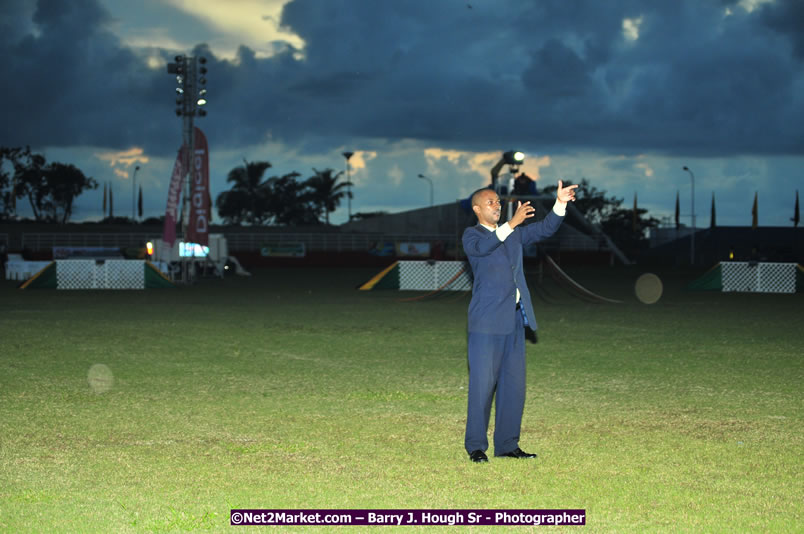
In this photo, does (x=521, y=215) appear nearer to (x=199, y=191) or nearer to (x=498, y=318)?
(x=498, y=318)

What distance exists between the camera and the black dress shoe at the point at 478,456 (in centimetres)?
567

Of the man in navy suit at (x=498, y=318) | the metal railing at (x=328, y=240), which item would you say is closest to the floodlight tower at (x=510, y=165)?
the man in navy suit at (x=498, y=318)

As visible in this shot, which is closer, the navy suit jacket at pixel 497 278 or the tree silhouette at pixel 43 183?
the navy suit jacket at pixel 497 278

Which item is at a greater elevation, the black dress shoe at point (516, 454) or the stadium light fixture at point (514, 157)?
the stadium light fixture at point (514, 157)

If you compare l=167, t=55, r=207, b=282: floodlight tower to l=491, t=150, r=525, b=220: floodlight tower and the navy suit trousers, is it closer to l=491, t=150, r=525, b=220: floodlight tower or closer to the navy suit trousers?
l=491, t=150, r=525, b=220: floodlight tower

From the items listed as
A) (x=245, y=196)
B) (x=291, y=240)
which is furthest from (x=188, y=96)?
(x=245, y=196)

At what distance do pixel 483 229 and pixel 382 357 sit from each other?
5.90 metres

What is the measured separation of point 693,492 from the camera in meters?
5.01

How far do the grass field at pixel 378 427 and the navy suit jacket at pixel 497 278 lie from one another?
919mm

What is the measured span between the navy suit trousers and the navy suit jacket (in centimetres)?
9

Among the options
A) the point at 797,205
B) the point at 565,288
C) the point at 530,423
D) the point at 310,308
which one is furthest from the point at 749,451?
the point at 797,205

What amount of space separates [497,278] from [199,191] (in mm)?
23365

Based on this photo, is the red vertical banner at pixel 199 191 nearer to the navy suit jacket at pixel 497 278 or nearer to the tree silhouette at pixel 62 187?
the navy suit jacket at pixel 497 278

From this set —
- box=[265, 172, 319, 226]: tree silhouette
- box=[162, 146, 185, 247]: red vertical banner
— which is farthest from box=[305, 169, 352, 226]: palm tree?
box=[162, 146, 185, 247]: red vertical banner
